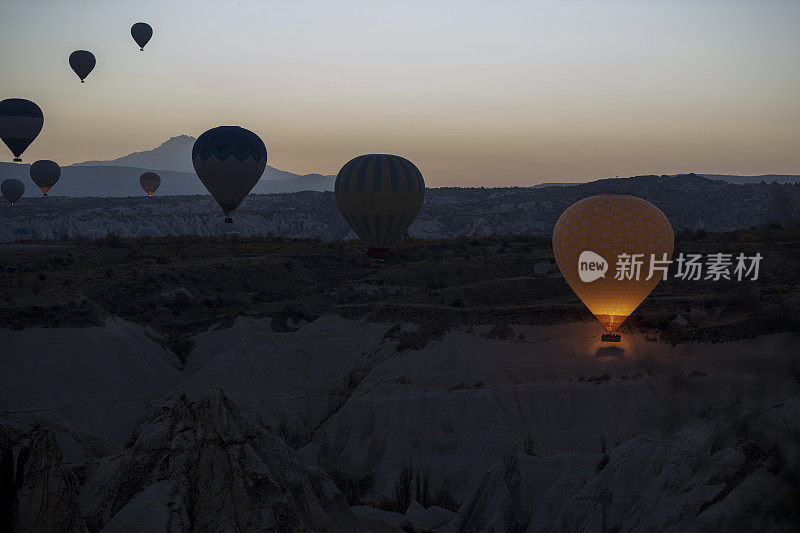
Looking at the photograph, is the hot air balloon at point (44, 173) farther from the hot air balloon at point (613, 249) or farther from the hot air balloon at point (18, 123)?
the hot air balloon at point (613, 249)

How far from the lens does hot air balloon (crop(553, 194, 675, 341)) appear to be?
27.8 meters

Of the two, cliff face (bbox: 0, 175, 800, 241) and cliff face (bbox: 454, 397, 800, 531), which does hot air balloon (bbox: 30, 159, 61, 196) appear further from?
cliff face (bbox: 454, 397, 800, 531)

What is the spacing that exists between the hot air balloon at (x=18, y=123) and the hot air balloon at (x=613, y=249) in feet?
195

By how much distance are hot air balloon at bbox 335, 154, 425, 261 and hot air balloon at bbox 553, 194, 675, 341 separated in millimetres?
17646

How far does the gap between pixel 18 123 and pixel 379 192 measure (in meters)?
43.3

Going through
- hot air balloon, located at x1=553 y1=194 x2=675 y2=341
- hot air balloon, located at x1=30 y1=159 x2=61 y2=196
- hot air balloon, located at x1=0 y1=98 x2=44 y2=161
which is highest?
hot air balloon, located at x1=0 y1=98 x2=44 y2=161

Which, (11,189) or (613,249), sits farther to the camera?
(11,189)

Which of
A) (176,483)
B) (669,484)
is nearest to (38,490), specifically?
(176,483)

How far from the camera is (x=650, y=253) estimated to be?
28.0 meters

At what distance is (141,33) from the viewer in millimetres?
72500

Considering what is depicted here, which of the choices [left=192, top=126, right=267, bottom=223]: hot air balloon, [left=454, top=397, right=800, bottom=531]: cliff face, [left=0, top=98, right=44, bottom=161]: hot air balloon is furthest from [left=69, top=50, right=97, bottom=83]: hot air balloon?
[left=454, top=397, right=800, bottom=531]: cliff face

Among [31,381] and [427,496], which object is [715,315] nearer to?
[427,496]

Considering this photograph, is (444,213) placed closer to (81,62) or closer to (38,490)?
(81,62)

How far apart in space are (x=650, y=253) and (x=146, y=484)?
66.2 feet
